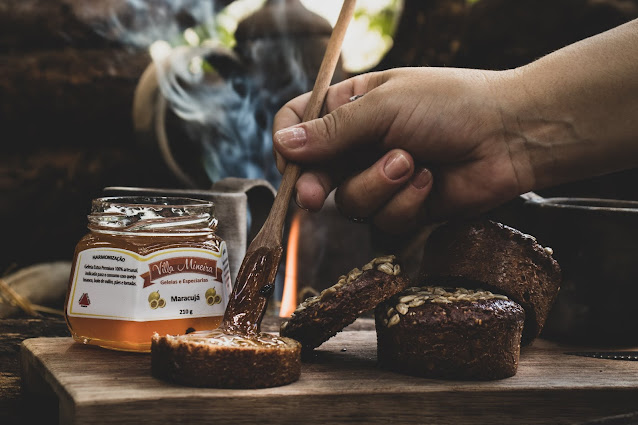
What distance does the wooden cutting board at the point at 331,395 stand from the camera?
1365 millimetres

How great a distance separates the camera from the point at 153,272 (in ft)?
5.74

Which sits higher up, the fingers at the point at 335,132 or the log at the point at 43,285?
the fingers at the point at 335,132

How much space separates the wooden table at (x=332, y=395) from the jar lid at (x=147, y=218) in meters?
0.33

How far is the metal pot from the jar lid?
1146 millimetres

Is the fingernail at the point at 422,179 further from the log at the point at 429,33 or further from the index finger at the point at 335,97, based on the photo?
the log at the point at 429,33

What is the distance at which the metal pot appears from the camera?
6.91ft

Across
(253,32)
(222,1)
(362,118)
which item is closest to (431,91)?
(362,118)

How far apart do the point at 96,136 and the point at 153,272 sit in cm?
290

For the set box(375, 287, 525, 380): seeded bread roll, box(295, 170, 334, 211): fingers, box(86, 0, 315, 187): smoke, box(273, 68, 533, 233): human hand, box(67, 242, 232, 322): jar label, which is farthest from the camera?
box(86, 0, 315, 187): smoke

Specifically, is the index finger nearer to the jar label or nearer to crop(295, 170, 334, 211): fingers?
crop(295, 170, 334, 211): fingers

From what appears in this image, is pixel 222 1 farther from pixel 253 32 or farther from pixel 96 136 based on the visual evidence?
pixel 96 136

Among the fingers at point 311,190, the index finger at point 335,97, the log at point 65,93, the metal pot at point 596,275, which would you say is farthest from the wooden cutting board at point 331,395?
the log at point 65,93

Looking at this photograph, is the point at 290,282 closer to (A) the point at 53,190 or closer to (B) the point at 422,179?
(B) the point at 422,179

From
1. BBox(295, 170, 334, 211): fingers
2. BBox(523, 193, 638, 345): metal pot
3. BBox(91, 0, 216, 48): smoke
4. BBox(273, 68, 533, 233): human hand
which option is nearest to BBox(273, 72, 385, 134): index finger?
BBox(273, 68, 533, 233): human hand
